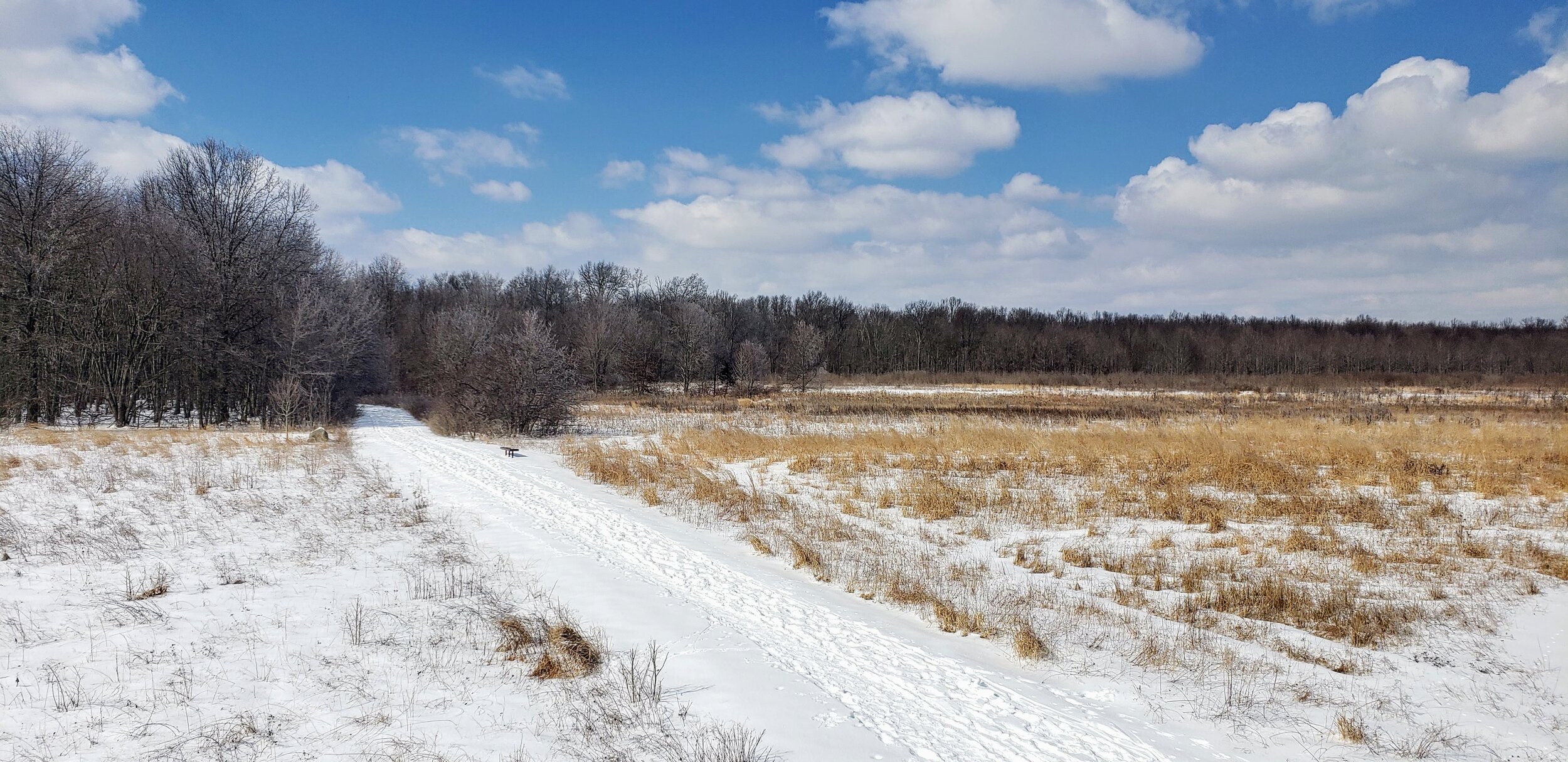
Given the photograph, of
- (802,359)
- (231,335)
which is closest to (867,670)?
(231,335)

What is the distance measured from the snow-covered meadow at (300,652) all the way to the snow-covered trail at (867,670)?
97 centimetres

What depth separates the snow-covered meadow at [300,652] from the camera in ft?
14.8

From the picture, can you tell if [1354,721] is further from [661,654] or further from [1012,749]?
[661,654]

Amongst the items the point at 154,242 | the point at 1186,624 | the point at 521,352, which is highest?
the point at 154,242

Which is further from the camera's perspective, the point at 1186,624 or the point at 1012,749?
the point at 1186,624

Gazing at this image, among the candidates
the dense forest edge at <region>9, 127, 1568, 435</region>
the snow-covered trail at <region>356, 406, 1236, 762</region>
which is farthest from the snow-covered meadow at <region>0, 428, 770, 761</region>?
the dense forest edge at <region>9, 127, 1568, 435</region>

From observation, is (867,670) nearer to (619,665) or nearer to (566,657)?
(619,665)

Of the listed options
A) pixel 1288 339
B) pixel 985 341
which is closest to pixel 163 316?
pixel 985 341

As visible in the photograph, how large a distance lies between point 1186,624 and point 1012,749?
3821 millimetres

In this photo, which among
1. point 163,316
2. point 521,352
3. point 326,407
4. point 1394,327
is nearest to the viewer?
point 521,352

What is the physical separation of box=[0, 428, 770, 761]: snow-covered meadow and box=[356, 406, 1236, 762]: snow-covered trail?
0.97m

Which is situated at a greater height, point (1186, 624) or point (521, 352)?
point (521, 352)

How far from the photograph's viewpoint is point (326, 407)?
32.8m

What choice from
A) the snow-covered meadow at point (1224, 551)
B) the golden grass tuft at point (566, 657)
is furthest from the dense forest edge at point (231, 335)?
the golden grass tuft at point (566, 657)
